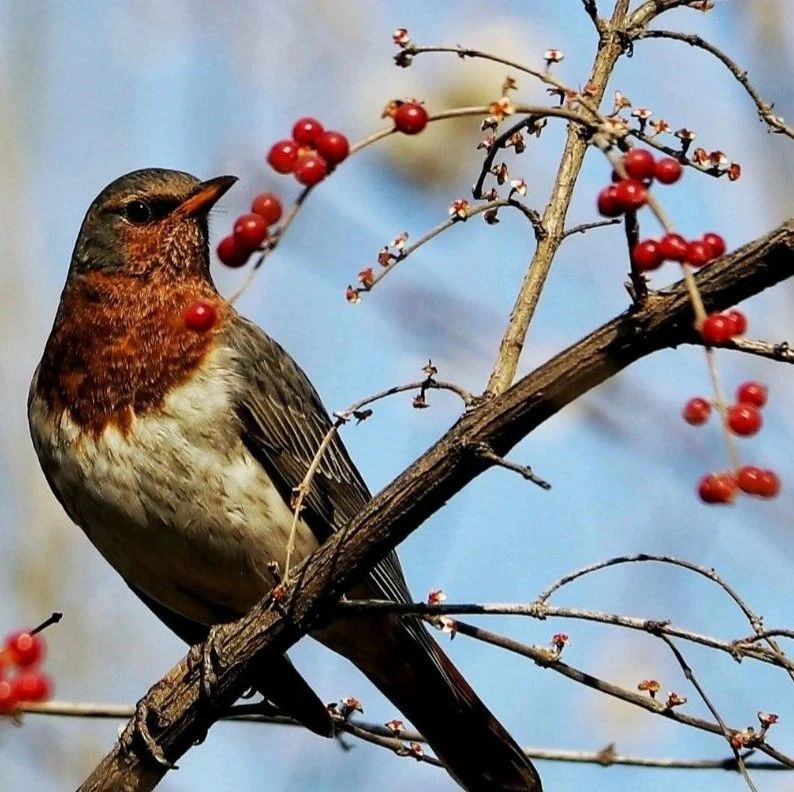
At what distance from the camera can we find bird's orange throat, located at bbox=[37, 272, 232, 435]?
5582 millimetres

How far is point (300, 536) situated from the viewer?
225 inches

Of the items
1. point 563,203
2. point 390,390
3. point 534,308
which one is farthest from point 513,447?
point 563,203

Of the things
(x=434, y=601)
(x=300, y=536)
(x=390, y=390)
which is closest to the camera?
(x=390, y=390)

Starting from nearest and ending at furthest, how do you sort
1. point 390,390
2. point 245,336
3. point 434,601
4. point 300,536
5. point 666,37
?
point 390,390 → point 666,37 → point 434,601 → point 300,536 → point 245,336

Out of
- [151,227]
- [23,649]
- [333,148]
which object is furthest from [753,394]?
[151,227]

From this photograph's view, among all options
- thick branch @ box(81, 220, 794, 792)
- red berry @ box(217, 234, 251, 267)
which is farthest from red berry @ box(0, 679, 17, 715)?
red berry @ box(217, 234, 251, 267)

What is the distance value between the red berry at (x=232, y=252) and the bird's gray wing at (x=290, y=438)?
2658 millimetres

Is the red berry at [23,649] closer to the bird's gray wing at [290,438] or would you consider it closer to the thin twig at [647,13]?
the bird's gray wing at [290,438]

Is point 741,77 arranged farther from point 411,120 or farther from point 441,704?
point 441,704

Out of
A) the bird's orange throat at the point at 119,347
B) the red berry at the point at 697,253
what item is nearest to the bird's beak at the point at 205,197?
the bird's orange throat at the point at 119,347

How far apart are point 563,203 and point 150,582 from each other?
2.75 meters

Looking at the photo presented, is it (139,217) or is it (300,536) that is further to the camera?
(139,217)

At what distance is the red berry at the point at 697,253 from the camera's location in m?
2.74

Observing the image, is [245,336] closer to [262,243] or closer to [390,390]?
[390,390]
